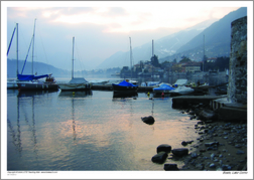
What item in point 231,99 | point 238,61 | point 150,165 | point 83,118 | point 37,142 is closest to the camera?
point 150,165

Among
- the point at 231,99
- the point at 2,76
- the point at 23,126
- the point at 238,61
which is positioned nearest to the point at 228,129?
the point at 231,99

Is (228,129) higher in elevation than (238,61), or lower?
lower

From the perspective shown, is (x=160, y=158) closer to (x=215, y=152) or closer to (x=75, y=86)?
(x=215, y=152)

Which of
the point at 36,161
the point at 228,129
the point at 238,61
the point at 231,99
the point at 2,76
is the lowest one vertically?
the point at 36,161

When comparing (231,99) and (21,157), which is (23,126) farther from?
(231,99)

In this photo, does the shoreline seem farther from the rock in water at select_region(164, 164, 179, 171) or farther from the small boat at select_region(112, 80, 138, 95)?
the small boat at select_region(112, 80, 138, 95)

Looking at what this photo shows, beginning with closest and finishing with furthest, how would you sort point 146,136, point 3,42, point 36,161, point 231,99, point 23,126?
point 3,42
point 36,161
point 146,136
point 231,99
point 23,126

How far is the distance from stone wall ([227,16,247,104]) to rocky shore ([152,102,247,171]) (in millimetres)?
2219

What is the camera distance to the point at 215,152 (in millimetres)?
10281

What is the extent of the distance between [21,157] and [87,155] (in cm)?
329

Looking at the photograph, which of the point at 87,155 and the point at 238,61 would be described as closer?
the point at 87,155

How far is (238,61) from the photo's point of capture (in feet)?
50.1

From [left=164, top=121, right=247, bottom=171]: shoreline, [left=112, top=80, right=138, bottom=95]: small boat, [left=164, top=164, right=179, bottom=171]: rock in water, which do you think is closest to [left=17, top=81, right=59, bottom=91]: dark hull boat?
[left=112, top=80, right=138, bottom=95]: small boat

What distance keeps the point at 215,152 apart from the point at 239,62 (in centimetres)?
771
